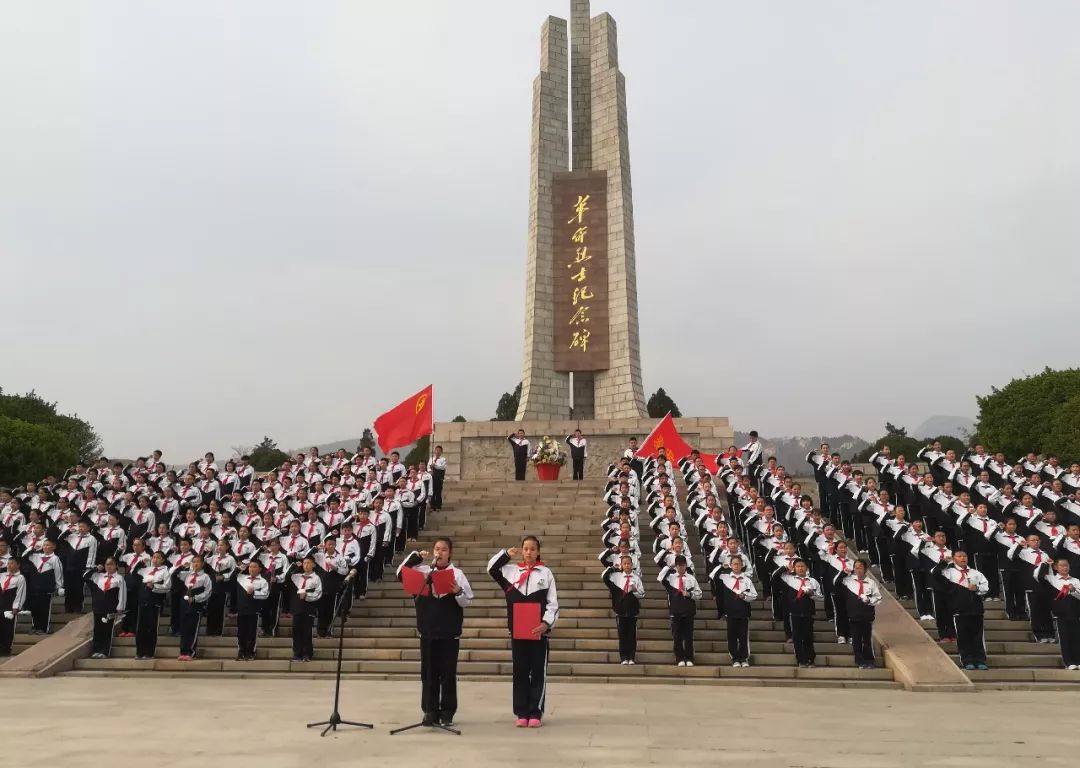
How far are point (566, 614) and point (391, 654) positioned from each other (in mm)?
2441

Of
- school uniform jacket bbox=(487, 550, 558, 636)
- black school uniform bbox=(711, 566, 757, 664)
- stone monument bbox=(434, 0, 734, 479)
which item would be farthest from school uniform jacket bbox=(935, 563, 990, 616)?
stone monument bbox=(434, 0, 734, 479)

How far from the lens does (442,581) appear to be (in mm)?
6816

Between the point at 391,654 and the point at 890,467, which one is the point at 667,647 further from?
the point at 890,467

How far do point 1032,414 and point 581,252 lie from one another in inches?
687

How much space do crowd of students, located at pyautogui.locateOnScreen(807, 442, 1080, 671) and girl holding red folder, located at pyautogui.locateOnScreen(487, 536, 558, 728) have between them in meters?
5.90

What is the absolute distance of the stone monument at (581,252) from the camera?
25781 mm

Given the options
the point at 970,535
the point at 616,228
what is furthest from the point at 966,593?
the point at 616,228

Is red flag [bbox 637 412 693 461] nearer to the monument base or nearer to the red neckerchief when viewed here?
the monument base

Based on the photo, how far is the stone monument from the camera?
25781mm

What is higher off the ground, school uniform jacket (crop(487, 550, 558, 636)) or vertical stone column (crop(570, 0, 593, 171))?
vertical stone column (crop(570, 0, 593, 171))

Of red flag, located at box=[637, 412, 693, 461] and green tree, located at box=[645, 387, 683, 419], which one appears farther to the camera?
green tree, located at box=[645, 387, 683, 419]

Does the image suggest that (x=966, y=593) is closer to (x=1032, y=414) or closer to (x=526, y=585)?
(x=526, y=585)

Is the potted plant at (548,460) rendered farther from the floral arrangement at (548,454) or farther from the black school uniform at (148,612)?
the black school uniform at (148,612)

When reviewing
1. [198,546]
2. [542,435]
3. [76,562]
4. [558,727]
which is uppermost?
[542,435]
